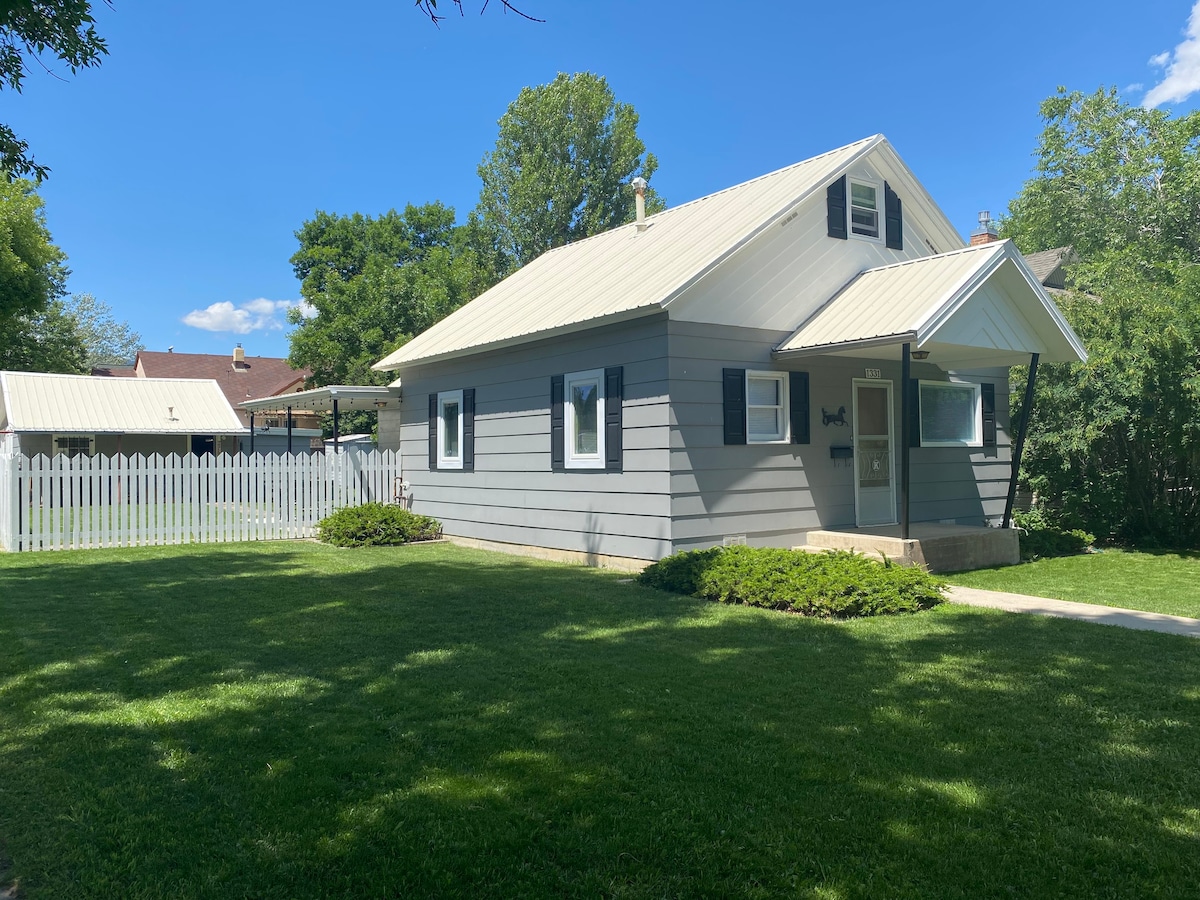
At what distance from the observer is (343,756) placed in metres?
4.12

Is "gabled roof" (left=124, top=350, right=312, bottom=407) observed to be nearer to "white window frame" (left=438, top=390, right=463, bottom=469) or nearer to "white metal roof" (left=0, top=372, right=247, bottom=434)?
"white metal roof" (left=0, top=372, right=247, bottom=434)

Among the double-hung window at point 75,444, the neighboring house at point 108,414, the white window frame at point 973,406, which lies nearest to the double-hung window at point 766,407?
the white window frame at point 973,406

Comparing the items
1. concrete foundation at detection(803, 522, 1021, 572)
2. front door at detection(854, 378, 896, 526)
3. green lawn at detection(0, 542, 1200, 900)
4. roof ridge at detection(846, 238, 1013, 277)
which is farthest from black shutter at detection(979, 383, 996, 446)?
green lawn at detection(0, 542, 1200, 900)

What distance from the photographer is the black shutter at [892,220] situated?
41.9ft

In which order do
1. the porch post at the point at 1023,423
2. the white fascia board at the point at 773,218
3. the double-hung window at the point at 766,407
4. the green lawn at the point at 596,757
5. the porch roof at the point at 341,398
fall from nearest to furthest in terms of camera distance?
1. the green lawn at the point at 596,757
2. the white fascia board at the point at 773,218
3. the double-hung window at the point at 766,407
4. the porch post at the point at 1023,423
5. the porch roof at the point at 341,398

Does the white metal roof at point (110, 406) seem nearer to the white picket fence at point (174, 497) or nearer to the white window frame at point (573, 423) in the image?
the white picket fence at point (174, 497)

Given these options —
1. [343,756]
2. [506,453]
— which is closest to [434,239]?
[506,453]

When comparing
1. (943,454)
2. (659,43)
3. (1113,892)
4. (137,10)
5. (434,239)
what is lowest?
(1113,892)

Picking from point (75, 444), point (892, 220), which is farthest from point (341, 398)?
point (75, 444)

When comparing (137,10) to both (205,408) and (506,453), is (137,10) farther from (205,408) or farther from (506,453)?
(205,408)

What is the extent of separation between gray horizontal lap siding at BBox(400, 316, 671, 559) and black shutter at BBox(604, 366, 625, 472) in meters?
0.09

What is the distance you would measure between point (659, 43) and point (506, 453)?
6206 millimetres

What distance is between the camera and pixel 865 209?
12516mm

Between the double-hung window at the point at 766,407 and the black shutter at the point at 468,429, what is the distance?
4903 millimetres
